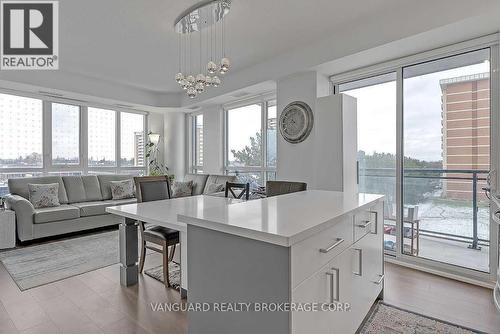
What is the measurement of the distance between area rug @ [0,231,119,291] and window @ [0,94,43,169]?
1.98m

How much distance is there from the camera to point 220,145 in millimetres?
6078

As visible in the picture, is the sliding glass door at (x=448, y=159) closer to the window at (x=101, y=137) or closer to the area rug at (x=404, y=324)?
the area rug at (x=404, y=324)

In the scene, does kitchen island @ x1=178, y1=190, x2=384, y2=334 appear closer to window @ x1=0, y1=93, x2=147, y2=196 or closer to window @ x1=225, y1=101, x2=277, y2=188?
window @ x1=225, y1=101, x2=277, y2=188

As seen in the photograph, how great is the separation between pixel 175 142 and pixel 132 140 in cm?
101

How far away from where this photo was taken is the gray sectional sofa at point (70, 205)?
3.79 m

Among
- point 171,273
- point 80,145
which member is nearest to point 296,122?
point 171,273

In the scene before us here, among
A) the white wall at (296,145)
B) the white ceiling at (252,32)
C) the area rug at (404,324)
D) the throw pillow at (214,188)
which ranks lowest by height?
the area rug at (404,324)

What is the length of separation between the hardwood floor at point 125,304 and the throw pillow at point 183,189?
283cm

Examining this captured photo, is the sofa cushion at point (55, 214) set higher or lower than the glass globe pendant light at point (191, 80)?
lower

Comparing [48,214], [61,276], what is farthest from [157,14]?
[48,214]

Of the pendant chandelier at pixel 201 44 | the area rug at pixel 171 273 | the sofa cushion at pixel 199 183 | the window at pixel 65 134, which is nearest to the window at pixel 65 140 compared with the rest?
the window at pixel 65 134

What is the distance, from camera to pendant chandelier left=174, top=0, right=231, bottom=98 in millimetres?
2627

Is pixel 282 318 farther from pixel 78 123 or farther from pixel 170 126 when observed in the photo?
pixel 170 126

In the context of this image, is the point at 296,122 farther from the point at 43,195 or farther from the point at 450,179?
the point at 43,195
